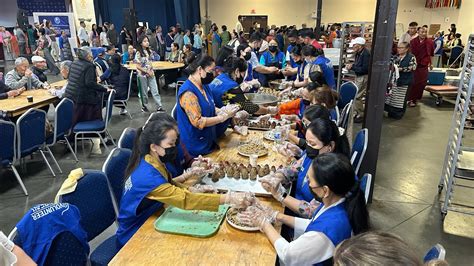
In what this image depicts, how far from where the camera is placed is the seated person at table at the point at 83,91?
5469 millimetres

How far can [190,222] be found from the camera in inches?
84.0

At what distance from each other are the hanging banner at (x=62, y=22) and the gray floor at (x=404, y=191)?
35.7 feet

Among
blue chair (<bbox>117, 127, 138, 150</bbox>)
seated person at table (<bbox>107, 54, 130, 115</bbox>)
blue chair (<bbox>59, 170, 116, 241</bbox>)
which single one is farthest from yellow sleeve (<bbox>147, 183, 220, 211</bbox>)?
seated person at table (<bbox>107, 54, 130, 115</bbox>)

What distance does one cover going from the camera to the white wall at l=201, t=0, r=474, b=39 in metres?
18.0

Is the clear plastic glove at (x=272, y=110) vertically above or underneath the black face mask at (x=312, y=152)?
underneath

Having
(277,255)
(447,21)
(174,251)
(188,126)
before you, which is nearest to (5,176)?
(188,126)

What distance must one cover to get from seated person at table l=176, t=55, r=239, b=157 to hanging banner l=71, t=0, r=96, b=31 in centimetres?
1617

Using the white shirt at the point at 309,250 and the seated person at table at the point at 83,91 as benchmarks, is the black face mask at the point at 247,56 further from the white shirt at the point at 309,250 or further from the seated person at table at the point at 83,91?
the white shirt at the point at 309,250

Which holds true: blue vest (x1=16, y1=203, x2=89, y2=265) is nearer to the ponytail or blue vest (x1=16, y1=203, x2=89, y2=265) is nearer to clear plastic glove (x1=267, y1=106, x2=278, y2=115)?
the ponytail

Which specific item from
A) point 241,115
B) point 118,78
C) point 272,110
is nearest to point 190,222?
point 241,115

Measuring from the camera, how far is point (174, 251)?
188 cm

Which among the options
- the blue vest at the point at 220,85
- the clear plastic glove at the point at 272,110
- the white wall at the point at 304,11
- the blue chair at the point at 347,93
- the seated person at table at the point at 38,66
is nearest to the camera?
the blue vest at the point at 220,85

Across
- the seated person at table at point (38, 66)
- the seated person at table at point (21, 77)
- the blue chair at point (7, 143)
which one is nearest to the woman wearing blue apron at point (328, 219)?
the blue chair at point (7, 143)

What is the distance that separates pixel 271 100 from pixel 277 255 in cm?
339
